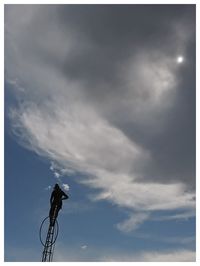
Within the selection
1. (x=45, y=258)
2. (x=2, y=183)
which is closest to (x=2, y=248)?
(x=2, y=183)

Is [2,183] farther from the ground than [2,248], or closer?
farther from the ground

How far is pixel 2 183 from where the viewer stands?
49.5ft

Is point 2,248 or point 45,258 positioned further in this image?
point 45,258
